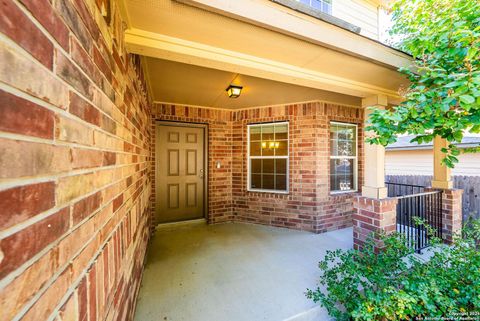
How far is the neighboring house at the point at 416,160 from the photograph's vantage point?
6410 mm

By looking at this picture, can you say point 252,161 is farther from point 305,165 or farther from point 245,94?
point 245,94

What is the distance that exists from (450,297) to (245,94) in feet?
11.0

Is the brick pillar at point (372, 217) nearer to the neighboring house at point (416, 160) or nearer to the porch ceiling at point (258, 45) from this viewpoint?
the porch ceiling at point (258, 45)

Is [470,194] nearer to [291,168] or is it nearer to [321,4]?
[291,168]

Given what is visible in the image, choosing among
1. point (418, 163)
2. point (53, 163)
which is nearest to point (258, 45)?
point (53, 163)

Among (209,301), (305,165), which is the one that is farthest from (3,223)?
(305,165)

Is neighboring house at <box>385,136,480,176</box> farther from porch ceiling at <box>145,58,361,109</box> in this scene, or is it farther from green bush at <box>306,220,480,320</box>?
green bush at <box>306,220,480,320</box>

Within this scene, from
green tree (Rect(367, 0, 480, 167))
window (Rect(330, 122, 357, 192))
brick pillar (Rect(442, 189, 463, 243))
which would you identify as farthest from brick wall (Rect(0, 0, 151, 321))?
brick pillar (Rect(442, 189, 463, 243))

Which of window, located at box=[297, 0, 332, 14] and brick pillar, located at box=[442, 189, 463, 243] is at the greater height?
window, located at box=[297, 0, 332, 14]

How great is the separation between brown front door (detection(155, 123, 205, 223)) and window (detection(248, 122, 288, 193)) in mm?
1101

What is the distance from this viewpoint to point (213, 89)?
3.20 metres

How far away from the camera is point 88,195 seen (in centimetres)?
72

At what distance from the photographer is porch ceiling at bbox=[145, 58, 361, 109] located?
2541mm

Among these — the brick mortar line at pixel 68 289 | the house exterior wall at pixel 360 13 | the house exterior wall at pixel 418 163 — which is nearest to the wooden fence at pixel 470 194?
the house exterior wall at pixel 418 163
